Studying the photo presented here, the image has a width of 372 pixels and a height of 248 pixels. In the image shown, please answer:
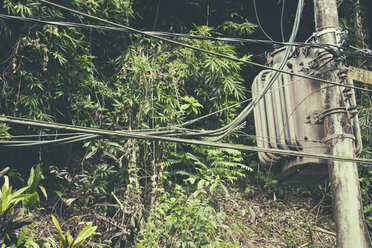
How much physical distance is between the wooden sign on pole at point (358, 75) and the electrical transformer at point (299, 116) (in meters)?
0.15

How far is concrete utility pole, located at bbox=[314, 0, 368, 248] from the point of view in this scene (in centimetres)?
384

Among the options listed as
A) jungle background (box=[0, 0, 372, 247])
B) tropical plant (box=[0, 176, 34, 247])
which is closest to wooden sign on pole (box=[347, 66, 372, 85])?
jungle background (box=[0, 0, 372, 247])

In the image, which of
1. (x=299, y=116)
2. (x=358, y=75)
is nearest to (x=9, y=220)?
(x=299, y=116)

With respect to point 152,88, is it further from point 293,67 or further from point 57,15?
point 293,67

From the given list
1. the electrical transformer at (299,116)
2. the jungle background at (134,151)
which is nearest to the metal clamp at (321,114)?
the electrical transformer at (299,116)

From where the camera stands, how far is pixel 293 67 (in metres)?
5.20

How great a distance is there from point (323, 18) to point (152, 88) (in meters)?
2.95

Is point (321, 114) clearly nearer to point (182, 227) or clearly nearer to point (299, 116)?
Result: point (299, 116)

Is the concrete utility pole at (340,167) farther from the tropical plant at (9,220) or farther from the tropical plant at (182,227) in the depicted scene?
the tropical plant at (9,220)

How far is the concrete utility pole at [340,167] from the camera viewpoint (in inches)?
151

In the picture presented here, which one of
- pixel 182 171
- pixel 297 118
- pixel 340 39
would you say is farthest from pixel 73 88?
pixel 340 39

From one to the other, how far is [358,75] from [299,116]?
2.70 feet

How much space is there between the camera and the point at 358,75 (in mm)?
4512

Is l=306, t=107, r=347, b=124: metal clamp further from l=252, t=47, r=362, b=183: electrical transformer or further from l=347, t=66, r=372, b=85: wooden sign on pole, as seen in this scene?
l=347, t=66, r=372, b=85: wooden sign on pole
